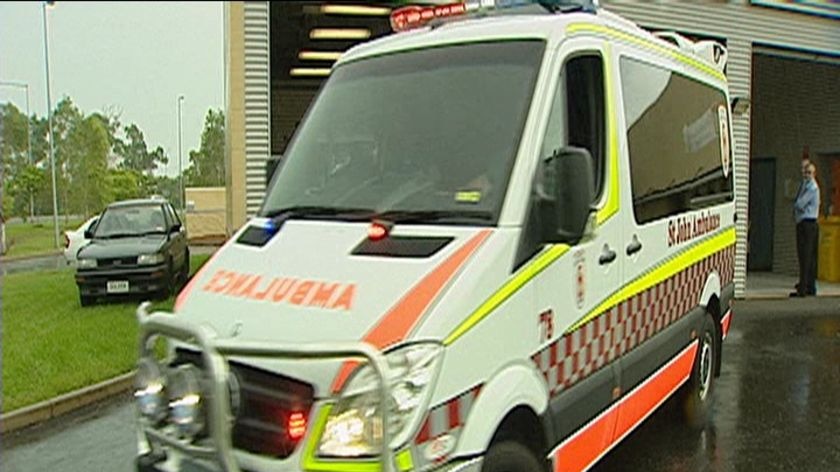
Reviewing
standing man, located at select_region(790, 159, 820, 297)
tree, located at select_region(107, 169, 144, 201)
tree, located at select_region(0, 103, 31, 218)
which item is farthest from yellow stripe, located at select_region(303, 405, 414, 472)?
standing man, located at select_region(790, 159, 820, 297)

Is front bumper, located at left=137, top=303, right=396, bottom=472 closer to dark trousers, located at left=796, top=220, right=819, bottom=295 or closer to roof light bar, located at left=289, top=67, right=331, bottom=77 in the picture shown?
dark trousers, located at left=796, top=220, right=819, bottom=295

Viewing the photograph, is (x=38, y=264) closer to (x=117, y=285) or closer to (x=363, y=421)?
(x=117, y=285)

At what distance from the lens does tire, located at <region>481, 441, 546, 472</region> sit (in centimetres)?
287

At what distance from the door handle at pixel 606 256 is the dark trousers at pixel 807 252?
31.8ft

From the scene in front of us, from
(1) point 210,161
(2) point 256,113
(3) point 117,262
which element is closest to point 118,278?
(3) point 117,262

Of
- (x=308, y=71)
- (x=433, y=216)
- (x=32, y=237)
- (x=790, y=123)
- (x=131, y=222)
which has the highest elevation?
(x=308, y=71)

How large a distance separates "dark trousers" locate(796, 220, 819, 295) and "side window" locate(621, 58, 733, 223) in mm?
6704

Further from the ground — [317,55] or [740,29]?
[317,55]

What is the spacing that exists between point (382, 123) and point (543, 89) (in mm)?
761

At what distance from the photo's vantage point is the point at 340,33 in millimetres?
12555

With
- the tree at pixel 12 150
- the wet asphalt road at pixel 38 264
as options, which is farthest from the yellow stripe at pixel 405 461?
the wet asphalt road at pixel 38 264

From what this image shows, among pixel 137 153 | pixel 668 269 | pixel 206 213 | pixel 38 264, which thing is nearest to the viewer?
pixel 668 269

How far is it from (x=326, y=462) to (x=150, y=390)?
0.77m

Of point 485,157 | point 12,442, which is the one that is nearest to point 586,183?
point 485,157
